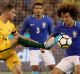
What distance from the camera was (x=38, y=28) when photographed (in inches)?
372

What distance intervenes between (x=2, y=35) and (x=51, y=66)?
1734 millimetres

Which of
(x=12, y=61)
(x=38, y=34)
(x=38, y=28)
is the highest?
(x=38, y=28)

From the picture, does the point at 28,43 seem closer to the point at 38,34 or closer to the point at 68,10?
the point at 68,10

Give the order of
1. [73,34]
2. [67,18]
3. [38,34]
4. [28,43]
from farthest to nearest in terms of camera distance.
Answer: [38,34]
[28,43]
[73,34]
[67,18]

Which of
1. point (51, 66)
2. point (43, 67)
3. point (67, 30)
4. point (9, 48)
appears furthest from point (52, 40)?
point (43, 67)

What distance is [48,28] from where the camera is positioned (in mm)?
9625

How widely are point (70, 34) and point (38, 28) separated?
2210mm

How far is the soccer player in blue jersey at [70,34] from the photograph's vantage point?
7215 mm

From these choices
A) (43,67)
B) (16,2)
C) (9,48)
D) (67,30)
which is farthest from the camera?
(16,2)

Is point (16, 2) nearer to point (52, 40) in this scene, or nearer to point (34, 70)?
point (34, 70)

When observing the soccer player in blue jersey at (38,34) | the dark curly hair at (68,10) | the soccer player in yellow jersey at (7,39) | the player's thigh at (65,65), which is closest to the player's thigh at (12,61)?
the soccer player in yellow jersey at (7,39)

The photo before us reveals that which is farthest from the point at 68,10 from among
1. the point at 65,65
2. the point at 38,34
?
the point at 38,34

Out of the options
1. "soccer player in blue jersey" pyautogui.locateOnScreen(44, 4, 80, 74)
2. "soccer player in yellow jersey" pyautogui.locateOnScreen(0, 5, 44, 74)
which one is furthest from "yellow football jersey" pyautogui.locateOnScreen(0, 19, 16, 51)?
"soccer player in blue jersey" pyautogui.locateOnScreen(44, 4, 80, 74)

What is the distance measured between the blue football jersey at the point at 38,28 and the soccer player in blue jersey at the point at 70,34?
6.46ft
